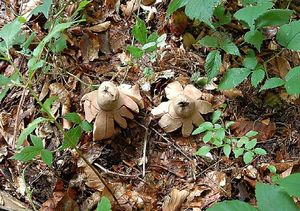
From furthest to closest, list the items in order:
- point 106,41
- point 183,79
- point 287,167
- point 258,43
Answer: point 106,41, point 183,79, point 258,43, point 287,167

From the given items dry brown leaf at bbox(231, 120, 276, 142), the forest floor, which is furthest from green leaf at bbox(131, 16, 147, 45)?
dry brown leaf at bbox(231, 120, 276, 142)

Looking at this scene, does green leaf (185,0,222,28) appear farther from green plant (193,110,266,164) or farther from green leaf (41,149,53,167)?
green leaf (41,149,53,167)

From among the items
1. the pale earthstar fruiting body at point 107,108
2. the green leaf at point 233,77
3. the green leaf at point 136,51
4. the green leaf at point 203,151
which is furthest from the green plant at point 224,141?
the green leaf at point 136,51

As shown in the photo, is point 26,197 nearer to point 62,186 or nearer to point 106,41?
point 62,186

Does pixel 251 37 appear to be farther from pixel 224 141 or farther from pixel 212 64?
pixel 224 141

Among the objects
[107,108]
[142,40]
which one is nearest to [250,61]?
[142,40]

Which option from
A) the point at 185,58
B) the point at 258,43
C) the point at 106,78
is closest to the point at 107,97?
the point at 106,78
